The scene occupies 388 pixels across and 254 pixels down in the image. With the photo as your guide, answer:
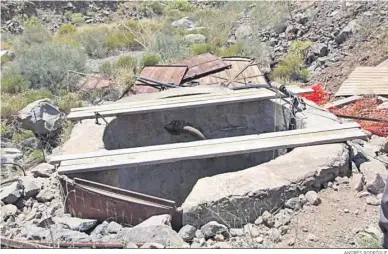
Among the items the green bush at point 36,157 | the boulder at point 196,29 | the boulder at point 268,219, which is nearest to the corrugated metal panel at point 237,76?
the green bush at point 36,157

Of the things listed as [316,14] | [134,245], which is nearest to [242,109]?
[134,245]

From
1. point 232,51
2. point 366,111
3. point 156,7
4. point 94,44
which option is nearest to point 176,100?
point 366,111

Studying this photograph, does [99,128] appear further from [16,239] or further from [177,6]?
[177,6]

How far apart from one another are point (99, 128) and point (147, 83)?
2357 millimetres

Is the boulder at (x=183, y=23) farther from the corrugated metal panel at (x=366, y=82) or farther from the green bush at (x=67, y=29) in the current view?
the corrugated metal panel at (x=366, y=82)

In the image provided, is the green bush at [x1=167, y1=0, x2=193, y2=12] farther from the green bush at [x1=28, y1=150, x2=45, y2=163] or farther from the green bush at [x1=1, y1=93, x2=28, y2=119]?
the green bush at [x1=28, y1=150, x2=45, y2=163]

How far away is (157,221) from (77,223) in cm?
70

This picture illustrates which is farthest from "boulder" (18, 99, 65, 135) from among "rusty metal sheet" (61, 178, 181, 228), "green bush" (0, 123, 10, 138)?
"rusty metal sheet" (61, 178, 181, 228)

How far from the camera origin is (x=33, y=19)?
18.1m

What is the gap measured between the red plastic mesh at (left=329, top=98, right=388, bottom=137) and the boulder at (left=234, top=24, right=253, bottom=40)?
18.9 feet

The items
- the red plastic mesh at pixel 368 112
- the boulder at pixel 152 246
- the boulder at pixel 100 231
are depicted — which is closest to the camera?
the boulder at pixel 152 246

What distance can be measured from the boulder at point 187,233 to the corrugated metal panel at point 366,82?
4.72 m

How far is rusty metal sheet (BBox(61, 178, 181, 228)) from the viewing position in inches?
152

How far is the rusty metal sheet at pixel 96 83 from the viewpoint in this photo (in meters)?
9.31
